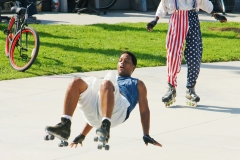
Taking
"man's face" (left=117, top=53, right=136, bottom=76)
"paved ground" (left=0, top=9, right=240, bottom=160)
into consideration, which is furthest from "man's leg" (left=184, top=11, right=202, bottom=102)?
"man's face" (left=117, top=53, right=136, bottom=76)

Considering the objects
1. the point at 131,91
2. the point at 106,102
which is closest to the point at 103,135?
the point at 106,102

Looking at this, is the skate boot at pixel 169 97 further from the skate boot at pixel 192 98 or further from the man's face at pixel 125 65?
the man's face at pixel 125 65

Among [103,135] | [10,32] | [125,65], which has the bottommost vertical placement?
[10,32]

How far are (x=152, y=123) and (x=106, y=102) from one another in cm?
188

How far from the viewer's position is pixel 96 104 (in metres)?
6.61

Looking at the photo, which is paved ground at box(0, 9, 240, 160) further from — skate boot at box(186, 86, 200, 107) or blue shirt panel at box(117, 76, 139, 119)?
blue shirt panel at box(117, 76, 139, 119)

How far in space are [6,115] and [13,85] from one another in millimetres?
1904

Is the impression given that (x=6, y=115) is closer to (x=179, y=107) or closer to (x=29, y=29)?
(x=179, y=107)

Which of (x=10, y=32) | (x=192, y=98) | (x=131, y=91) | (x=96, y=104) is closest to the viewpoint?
(x=96, y=104)

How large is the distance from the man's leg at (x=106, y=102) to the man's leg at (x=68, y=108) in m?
0.21

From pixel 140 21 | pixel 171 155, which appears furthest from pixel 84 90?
pixel 140 21

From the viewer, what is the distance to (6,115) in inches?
334

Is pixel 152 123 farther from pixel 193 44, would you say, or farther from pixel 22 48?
pixel 22 48

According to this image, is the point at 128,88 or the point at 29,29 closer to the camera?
the point at 128,88
